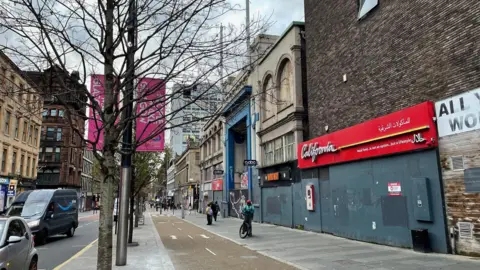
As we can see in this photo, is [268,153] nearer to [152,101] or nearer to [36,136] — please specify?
[152,101]

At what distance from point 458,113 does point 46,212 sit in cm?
1783

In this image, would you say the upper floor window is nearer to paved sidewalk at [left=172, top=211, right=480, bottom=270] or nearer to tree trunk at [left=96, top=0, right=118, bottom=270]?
paved sidewalk at [left=172, top=211, right=480, bottom=270]

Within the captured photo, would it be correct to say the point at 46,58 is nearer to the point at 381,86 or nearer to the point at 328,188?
the point at 381,86

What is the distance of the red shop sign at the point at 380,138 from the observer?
40.4 ft

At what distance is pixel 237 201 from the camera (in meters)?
35.9

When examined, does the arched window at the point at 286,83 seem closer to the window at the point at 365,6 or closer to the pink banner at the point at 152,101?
the window at the point at 365,6

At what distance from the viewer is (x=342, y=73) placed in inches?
712

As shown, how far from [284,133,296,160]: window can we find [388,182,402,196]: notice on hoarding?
942 cm

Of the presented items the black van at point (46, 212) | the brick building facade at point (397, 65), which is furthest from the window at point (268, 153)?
the black van at point (46, 212)

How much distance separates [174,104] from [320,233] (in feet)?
47.7

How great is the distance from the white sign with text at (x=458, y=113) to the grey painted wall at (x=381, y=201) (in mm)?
980

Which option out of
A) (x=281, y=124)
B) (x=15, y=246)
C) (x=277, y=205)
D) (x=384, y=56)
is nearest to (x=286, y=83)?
(x=281, y=124)

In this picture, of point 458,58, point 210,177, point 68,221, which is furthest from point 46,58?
point 210,177

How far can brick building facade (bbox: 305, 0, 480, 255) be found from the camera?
11133mm
